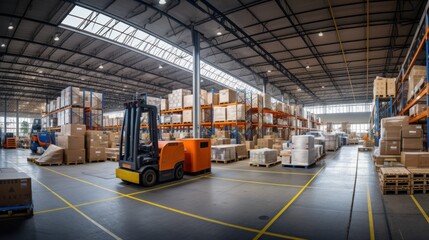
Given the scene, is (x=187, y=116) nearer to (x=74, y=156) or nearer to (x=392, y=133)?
(x=74, y=156)

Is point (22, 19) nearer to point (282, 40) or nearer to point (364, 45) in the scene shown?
point (282, 40)

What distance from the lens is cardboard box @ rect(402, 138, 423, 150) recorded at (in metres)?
7.67

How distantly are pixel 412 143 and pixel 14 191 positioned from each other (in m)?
10.9

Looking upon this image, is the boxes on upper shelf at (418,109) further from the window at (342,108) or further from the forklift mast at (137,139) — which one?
the window at (342,108)

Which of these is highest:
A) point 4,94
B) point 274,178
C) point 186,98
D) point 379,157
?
point 4,94

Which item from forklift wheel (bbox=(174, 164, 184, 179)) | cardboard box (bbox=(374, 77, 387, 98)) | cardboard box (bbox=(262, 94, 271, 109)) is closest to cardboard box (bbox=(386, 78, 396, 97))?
cardboard box (bbox=(374, 77, 387, 98))

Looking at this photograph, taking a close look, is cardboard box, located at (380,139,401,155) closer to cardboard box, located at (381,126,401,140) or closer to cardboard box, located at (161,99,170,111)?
cardboard box, located at (381,126,401,140)

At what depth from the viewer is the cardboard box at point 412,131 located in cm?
766

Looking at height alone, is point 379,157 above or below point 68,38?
below

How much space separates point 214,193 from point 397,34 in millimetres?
15193

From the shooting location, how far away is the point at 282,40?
50.8ft

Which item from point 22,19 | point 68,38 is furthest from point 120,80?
point 22,19

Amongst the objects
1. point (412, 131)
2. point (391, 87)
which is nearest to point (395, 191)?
point (412, 131)

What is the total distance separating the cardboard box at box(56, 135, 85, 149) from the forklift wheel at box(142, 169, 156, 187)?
7249mm
